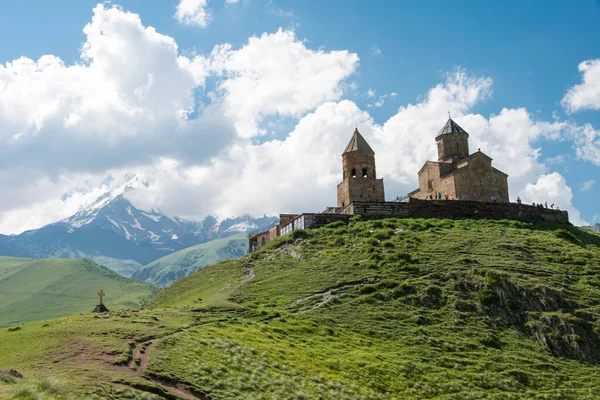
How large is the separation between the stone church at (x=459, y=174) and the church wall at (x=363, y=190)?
7.41 metres

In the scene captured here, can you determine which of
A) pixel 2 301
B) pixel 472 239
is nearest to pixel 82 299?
pixel 2 301

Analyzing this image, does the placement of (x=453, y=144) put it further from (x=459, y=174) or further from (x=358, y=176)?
(x=358, y=176)

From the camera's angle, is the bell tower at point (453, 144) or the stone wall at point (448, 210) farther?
the bell tower at point (453, 144)

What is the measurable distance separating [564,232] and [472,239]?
9421mm

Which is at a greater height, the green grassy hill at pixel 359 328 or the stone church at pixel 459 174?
the stone church at pixel 459 174

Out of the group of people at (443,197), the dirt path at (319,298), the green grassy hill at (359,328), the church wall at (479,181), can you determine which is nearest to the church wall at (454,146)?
the church wall at (479,181)

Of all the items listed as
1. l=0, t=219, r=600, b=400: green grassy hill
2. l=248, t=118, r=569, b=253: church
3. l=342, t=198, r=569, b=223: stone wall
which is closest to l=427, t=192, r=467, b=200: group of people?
l=248, t=118, r=569, b=253: church

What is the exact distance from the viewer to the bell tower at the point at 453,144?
203 feet

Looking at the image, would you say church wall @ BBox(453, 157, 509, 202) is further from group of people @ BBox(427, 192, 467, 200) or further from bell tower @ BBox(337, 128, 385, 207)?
bell tower @ BBox(337, 128, 385, 207)

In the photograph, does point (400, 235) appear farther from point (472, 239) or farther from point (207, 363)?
point (207, 363)

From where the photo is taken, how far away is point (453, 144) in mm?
62062

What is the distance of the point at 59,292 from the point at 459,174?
142495 mm

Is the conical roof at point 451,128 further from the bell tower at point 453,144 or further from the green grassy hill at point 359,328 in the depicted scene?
the green grassy hill at point 359,328

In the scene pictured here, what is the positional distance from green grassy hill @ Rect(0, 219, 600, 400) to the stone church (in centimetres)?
945
